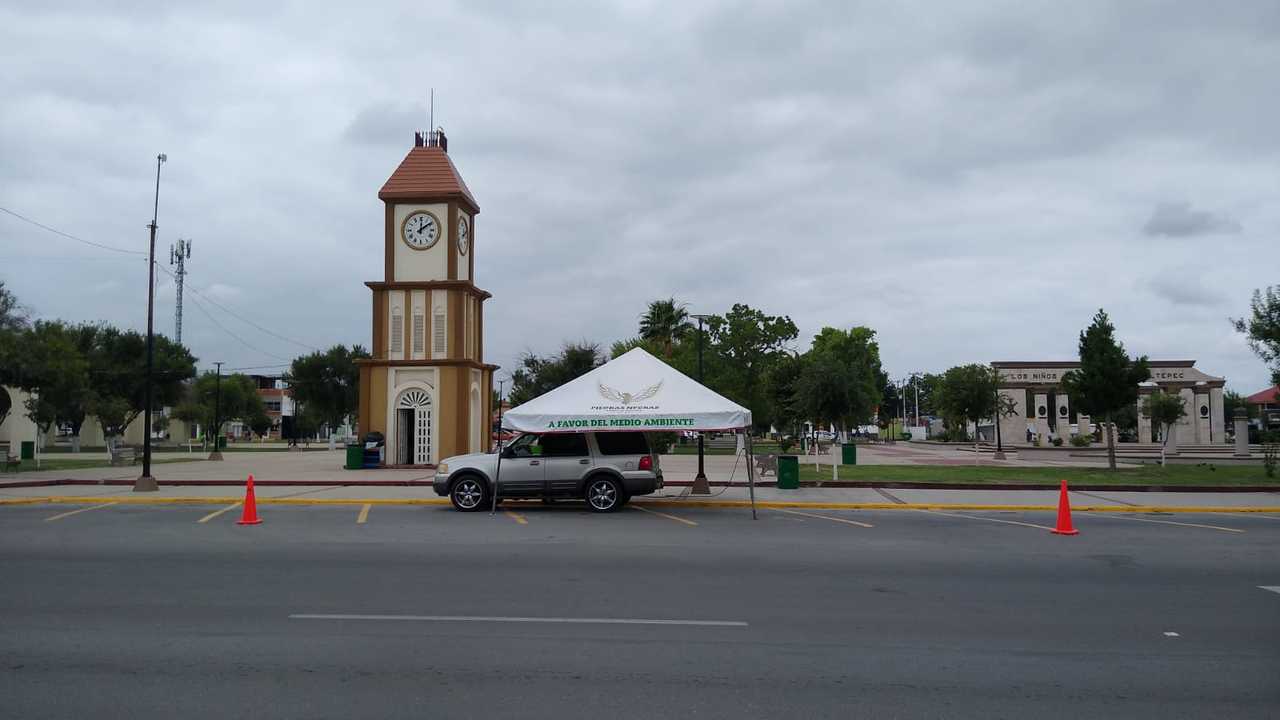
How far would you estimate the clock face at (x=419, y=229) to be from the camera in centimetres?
3550

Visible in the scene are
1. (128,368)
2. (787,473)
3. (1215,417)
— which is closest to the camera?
(787,473)

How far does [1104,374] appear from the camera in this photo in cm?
3030

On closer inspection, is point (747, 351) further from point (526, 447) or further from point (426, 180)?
point (526, 447)

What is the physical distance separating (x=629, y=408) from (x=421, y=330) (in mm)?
19919

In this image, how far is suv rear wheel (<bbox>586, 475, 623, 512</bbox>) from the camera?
56.8 feet

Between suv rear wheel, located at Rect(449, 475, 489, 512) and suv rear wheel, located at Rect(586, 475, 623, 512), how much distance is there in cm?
203

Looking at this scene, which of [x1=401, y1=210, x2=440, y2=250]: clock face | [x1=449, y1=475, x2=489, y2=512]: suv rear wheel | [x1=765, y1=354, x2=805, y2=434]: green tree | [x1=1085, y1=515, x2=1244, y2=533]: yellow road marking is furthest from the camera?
[x1=765, y1=354, x2=805, y2=434]: green tree

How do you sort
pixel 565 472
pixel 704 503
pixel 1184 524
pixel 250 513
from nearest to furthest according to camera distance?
pixel 250 513, pixel 1184 524, pixel 565 472, pixel 704 503

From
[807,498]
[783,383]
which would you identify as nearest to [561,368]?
[783,383]

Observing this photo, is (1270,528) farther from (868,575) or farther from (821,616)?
(821,616)

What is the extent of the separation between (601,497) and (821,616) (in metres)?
9.37

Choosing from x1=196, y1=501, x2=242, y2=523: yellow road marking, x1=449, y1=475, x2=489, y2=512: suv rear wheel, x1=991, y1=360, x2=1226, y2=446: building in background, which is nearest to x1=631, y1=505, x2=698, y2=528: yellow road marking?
x1=449, y1=475, x2=489, y2=512: suv rear wheel

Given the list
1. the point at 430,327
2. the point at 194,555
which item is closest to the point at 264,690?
the point at 194,555

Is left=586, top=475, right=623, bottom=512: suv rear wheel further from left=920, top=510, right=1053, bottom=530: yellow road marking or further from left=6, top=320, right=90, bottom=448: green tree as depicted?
left=6, top=320, right=90, bottom=448: green tree
